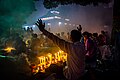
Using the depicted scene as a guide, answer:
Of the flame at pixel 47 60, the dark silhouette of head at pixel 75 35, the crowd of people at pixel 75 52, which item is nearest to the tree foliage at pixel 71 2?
the crowd of people at pixel 75 52

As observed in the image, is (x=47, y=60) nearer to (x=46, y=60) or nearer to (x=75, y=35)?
(x=46, y=60)

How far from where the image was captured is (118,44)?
342 inches

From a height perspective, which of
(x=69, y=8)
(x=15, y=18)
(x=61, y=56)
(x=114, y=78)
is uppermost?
(x=69, y=8)

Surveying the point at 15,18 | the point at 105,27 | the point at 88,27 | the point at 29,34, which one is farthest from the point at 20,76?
the point at 88,27

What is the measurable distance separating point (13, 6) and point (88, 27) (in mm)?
12957

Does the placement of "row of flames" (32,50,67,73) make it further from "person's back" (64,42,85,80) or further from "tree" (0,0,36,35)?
"tree" (0,0,36,35)

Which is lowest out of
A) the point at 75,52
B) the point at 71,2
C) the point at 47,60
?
the point at 47,60

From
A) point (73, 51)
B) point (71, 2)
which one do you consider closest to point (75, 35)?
point (73, 51)

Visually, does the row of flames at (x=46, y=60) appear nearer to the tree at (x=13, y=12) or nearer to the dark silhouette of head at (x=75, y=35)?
the dark silhouette of head at (x=75, y=35)

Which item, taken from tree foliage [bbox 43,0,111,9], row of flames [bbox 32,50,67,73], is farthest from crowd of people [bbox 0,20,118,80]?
tree foliage [bbox 43,0,111,9]

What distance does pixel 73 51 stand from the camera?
4223mm

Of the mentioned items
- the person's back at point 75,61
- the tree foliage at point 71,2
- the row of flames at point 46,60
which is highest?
the tree foliage at point 71,2

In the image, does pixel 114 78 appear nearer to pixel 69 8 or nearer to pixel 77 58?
pixel 77 58

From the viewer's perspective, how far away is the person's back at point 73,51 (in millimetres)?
4161
